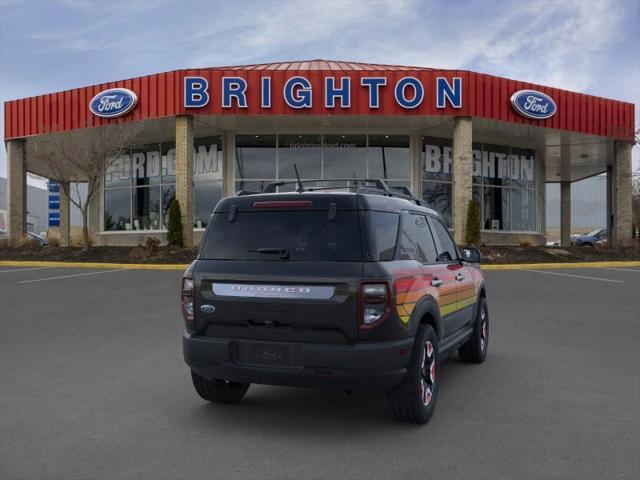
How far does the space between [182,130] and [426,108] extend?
891 centimetres

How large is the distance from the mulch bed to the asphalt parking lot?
11.2m

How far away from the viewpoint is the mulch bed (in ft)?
64.2

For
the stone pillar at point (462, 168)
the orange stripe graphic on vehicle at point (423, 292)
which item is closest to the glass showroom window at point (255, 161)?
the stone pillar at point (462, 168)

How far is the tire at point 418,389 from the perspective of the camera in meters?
4.23

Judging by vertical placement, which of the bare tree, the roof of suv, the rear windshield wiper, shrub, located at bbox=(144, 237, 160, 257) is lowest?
shrub, located at bbox=(144, 237, 160, 257)

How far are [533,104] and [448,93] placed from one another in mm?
3763

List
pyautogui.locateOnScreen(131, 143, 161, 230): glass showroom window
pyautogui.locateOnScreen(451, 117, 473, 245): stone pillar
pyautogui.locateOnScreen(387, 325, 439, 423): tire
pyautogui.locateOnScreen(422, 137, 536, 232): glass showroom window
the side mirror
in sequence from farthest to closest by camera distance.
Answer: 1. pyautogui.locateOnScreen(131, 143, 161, 230): glass showroom window
2. pyautogui.locateOnScreen(422, 137, 536, 232): glass showroom window
3. pyautogui.locateOnScreen(451, 117, 473, 245): stone pillar
4. the side mirror
5. pyautogui.locateOnScreen(387, 325, 439, 423): tire

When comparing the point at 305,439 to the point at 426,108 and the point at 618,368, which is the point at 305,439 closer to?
the point at 618,368

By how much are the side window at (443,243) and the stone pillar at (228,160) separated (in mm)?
19292

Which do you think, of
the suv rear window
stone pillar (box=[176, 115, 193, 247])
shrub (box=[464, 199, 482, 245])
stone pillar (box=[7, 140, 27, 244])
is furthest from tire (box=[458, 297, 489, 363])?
stone pillar (box=[7, 140, 27, 244])

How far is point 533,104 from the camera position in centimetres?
2211

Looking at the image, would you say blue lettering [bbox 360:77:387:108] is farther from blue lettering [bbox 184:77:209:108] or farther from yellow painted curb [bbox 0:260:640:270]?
yellow painted curb [bbox 0:260:640:270]

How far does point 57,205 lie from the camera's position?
37.1 meters

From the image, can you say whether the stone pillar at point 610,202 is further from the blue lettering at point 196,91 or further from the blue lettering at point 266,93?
the blue lettering at point 196,91
